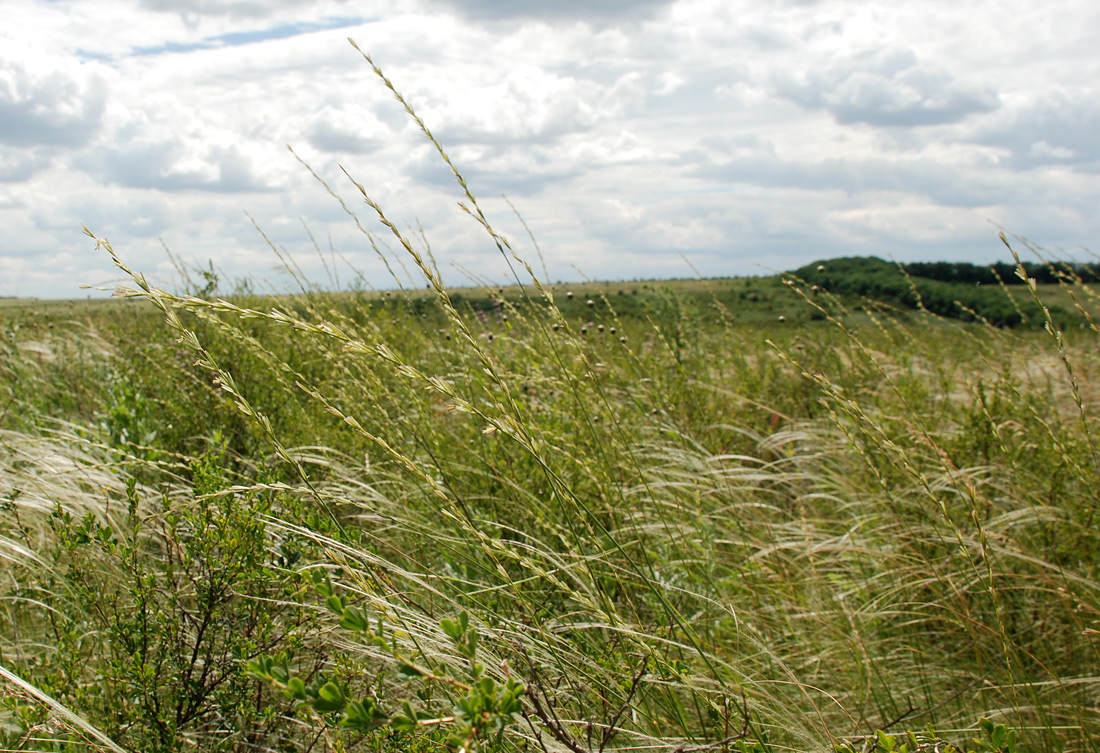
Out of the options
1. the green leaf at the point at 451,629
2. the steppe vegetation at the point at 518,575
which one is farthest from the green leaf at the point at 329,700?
the green leaf at the point at 451,629

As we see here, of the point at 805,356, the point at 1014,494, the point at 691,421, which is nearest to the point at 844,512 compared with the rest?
the point at 1014,494

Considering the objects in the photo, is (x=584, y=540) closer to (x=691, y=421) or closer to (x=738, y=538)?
(x=738, y=538)

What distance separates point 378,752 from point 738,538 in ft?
5.76

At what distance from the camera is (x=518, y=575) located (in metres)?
2.08

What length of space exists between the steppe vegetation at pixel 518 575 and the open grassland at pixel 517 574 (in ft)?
0.05

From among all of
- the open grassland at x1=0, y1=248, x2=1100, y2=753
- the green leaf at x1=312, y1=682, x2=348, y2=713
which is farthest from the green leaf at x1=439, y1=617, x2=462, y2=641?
the green leaf at x1=312, y1=682, x2=348, y2=713

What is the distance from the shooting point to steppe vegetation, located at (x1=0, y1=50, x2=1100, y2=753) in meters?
1.20

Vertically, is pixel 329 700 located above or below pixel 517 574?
above

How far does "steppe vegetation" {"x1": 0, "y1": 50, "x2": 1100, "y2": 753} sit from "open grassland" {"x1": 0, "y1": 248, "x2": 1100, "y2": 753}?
0.7 inches

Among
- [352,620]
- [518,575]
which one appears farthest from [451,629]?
[518,575]

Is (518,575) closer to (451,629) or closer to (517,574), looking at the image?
(517,574)

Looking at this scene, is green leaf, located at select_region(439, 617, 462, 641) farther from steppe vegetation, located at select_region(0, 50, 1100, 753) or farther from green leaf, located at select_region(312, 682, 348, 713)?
green leaf, located at select_region(312, 682, 348, 713)

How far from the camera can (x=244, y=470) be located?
324cm

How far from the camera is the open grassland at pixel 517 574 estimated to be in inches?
47.9
